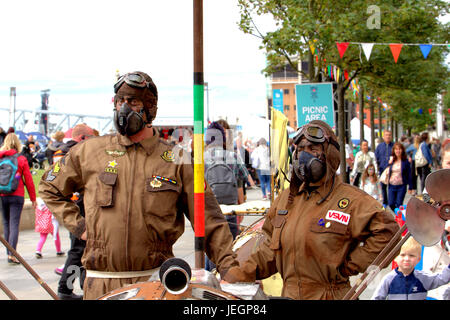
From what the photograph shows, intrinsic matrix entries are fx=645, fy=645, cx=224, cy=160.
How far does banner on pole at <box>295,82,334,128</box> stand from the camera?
1225cm

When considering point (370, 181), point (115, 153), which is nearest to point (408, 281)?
point (115, 153)

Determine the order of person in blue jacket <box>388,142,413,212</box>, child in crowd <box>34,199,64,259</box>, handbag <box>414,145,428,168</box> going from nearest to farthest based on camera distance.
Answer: child in crowd <box>34,199,64,259</box>
person in blue jacket <box>388,142,413,212</box>
handbag <box>414,145,428,168</box>

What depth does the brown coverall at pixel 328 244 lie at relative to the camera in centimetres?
353

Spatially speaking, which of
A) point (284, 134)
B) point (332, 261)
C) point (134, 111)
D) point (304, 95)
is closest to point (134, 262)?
point (134, 111)

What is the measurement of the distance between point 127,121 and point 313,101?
9.08m

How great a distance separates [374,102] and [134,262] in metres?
34.4

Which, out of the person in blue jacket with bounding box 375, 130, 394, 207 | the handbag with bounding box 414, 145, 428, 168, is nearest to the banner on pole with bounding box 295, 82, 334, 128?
the person in blue jacket with bounding box 375, 130, 394, 207

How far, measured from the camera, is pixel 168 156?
145 inches

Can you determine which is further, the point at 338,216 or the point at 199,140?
the point at 338,216

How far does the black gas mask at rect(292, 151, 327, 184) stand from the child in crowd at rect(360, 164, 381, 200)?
11.0 m

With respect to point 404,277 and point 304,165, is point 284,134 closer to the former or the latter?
point 404,277

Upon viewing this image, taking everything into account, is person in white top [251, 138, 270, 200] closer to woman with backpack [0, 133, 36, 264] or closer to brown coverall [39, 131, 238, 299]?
woman with backpack [0, 133, 36, 264]

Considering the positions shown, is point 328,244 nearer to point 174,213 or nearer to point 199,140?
point 174,213
